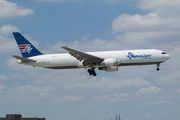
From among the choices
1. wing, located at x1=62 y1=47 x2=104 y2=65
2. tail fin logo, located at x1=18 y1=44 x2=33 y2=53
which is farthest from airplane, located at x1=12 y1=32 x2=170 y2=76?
tail fin logo, located at x1=18 y1=44 x2=33 y2=53

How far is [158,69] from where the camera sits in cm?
5316

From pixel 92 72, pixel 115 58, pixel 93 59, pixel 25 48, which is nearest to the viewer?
pixel 115 58

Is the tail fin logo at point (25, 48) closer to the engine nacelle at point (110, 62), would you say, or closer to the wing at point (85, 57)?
the wing at point (85, 57)

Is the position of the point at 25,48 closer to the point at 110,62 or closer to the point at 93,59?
the point at 93,59

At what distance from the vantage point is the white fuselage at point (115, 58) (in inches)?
2014

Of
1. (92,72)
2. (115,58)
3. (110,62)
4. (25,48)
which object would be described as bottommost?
(92,72)

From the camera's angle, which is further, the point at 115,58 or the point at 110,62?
the point at 115,58

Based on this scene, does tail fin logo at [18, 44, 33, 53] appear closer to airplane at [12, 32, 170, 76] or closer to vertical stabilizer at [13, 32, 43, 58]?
vertical stabilizer at [13, 32, 43, 58]

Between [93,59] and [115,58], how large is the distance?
161 inches

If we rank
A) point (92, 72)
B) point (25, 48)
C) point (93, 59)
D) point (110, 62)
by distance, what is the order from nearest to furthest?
point (110, 62), point (93, 59), point (92, 72), point (25, 48)

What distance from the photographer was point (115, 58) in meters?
51.2

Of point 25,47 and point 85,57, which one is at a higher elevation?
point 25,47

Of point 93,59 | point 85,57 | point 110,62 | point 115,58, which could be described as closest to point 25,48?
point 85,57

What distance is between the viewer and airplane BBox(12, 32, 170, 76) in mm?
51000
